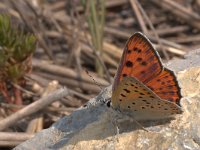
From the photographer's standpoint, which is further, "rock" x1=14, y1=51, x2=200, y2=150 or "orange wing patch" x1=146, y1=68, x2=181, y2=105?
"rock" x1=14, y1=51, x2=200, y2=150

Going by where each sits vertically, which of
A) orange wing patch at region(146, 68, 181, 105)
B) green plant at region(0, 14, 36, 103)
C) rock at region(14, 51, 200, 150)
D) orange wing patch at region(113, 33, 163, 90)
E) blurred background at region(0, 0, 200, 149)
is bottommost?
blurred background at region(0, 0, 200, 149)

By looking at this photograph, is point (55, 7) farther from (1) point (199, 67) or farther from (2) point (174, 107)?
(2) point (174, 107)

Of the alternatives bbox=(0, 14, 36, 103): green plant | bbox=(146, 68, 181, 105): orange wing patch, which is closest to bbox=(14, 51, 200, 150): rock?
bbox=(146, 68, 181, 105): orange wing patch

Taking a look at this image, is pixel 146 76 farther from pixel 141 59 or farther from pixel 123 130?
pixel 123 130

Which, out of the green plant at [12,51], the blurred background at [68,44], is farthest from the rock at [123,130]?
the green plant at [12,51]

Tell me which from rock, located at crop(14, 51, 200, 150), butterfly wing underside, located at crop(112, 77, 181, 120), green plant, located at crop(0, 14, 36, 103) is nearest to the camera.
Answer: butterfly wing underside, located at crop(112, 77, 181, 120)

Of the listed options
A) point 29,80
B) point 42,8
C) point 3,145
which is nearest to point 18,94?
point 29,80

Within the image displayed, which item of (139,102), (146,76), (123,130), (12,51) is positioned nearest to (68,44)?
(12,51)

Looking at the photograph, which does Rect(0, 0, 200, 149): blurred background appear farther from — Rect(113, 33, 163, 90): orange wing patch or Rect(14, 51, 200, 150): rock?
Rect(113, 33, 163, 90): orange wing patch
